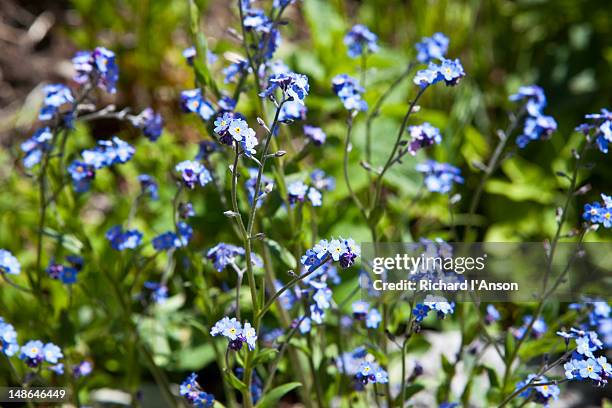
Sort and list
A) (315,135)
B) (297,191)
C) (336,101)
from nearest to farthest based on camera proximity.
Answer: (297,191)
(315,135)
(336,101)

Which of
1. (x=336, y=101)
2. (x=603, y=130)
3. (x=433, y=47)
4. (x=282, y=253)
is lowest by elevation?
(x=282, y=253)

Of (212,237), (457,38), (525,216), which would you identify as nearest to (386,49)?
(457,38)

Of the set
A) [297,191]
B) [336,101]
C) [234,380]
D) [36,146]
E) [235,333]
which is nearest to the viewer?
[235,333]

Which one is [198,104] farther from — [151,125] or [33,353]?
[33,353]

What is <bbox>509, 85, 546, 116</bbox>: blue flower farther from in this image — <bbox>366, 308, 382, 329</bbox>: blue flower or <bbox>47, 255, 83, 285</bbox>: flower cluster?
<bbox>47, 255, 83, 285</bbox>: flower cluster

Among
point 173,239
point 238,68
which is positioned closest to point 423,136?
point 238,68

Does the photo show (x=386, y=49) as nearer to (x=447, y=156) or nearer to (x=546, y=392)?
Answer: (x=447, y=156)

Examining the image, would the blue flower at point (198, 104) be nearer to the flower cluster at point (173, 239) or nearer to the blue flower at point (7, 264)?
the flower cluster at point (173, 239)
